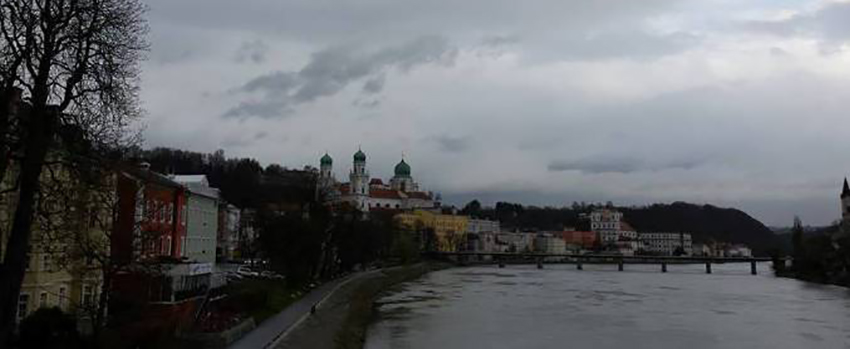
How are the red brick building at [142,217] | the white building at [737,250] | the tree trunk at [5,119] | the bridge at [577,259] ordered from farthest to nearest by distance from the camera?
the white building at [737,250], the bridge at [577,259], the red brick building at [142,217], the tree trunk at [5,119]

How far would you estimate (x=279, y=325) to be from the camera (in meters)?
29.0

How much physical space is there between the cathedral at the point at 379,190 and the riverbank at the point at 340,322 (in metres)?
90.2

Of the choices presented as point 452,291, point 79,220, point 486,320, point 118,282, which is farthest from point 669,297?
point 79,220

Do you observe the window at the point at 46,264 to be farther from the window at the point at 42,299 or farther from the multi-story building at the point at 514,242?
the multi-story building at the point at 514,242

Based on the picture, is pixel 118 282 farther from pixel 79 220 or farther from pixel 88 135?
pixel 88 135

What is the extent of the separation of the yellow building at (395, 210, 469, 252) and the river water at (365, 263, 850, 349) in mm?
80597

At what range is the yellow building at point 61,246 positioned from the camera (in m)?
17.1

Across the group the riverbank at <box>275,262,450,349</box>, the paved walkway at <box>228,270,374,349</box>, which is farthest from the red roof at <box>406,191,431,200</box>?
the paved walkway at <box>228,270,374,349</box>

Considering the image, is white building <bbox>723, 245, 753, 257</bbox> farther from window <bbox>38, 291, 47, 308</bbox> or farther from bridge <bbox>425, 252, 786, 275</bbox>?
window <bbox>38, 291, 47, 308</bbox>

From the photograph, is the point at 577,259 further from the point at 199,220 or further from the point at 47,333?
the point at 47,333

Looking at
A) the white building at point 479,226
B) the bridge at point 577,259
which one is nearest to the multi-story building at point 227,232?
the bridge at point 577,259

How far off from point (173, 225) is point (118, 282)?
13981 millimetres

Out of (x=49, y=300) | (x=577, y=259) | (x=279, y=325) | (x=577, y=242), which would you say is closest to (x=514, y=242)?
(x=577, y=242)

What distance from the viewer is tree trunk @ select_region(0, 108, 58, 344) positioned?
50.2ft
